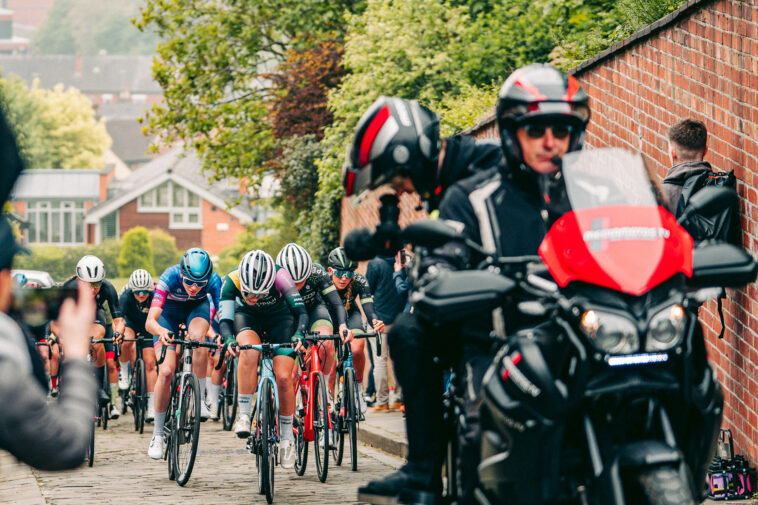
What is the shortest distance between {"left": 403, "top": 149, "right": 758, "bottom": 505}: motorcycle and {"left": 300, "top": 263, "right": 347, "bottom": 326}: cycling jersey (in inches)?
A: 296

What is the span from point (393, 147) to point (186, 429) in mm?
5823

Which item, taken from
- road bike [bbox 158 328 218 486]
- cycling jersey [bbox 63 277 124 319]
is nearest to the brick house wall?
road bike [bbox 158 328 218 486]

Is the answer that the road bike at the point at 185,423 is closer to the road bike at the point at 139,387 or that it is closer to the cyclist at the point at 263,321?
the cyclist at the point at 263,321

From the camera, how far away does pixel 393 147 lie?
510 cm

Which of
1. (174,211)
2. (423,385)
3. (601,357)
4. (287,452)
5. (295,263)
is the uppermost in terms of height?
(174,211)

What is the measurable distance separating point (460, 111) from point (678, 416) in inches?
597

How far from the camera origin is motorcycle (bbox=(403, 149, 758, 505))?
3799 millimetres

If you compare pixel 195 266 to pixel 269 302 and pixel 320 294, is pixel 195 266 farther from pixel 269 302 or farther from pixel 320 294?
pixel 269 302

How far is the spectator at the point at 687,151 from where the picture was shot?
7816 mm

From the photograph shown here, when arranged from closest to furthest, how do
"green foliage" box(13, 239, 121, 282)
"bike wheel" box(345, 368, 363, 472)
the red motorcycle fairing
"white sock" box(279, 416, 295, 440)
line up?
the red motorcycle fairing, "white sock" box(279, 416, 295, 440), "bike wheel" box(345, 368, 363, 472), "green foliage" box(13, 239, 121, 282)

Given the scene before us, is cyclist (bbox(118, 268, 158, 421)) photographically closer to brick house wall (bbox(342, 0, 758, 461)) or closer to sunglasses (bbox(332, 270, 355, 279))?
sunglasses (bbox(332, 270, 355, 279))

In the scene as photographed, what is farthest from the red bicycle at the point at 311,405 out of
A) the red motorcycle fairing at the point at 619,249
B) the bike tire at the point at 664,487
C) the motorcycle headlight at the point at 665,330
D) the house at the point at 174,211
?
the house at the point at 174,211

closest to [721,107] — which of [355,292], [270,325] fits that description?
[270,325]

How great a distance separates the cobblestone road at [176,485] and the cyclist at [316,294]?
1.07m
